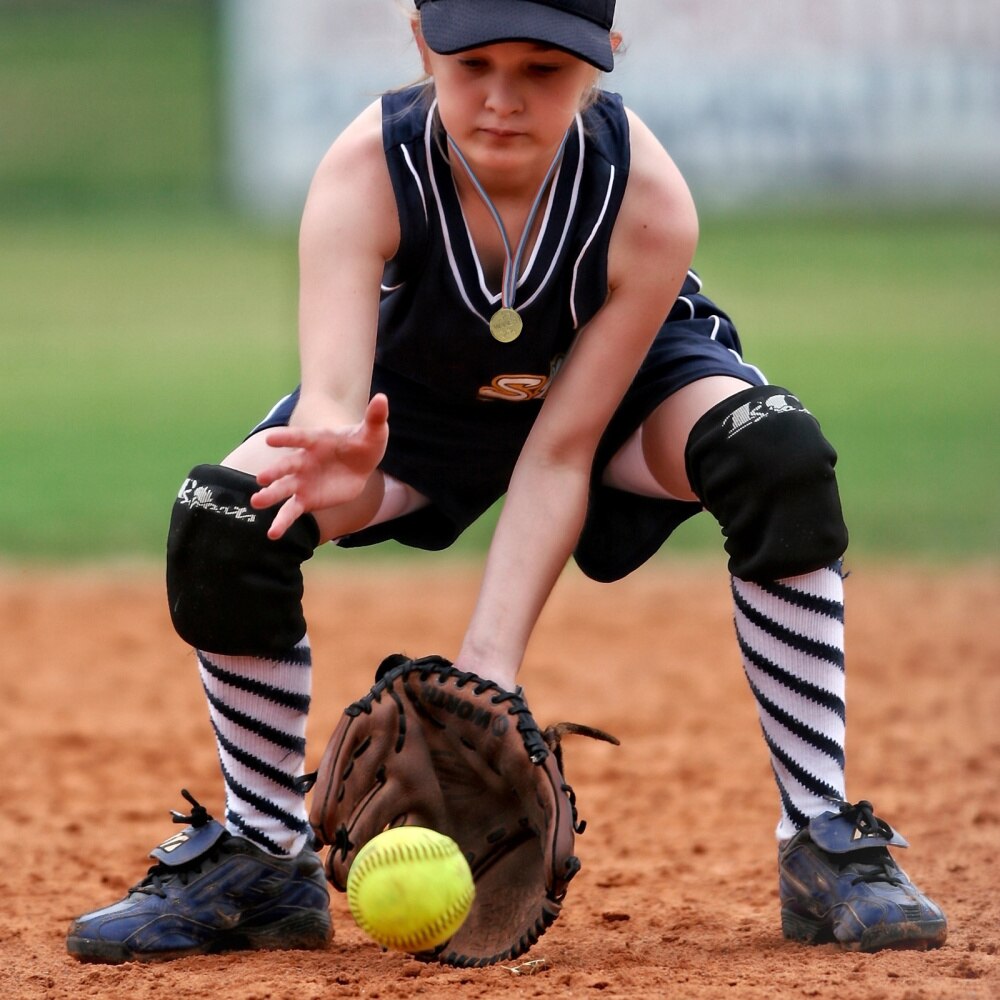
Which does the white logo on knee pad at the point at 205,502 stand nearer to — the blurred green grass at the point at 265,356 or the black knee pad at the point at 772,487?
the black knee pad at the point at 772,487

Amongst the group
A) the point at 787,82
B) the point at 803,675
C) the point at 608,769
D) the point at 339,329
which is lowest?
the point at 608,769

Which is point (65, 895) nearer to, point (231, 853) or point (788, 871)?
point (231, 853)

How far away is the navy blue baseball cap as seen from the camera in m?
2.31

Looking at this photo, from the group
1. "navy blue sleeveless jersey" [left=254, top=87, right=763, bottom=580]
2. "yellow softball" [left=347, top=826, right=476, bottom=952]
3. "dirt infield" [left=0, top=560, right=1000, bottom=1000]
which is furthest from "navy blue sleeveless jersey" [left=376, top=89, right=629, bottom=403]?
"dirt infield" [left=0, top=560, right=1000, bottom=1000]

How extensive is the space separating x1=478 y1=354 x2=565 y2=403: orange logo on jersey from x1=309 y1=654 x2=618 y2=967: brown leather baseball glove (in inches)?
20.2

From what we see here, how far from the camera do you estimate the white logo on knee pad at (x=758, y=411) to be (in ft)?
8.04

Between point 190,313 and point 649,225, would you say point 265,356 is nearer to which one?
point 190,313

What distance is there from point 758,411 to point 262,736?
3.04ft

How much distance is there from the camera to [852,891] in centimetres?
244

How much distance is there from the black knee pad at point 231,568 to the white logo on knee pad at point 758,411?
659 mm

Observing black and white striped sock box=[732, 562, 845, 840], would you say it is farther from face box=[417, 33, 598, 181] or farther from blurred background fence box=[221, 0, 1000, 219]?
blurred background fence box=[221, 0, 1000, 219]

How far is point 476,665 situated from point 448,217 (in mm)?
699

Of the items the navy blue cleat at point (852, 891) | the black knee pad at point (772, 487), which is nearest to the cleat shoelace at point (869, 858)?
the navy blue cleat at point (852, 891)

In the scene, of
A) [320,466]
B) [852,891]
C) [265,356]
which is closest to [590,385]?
[320,466]
